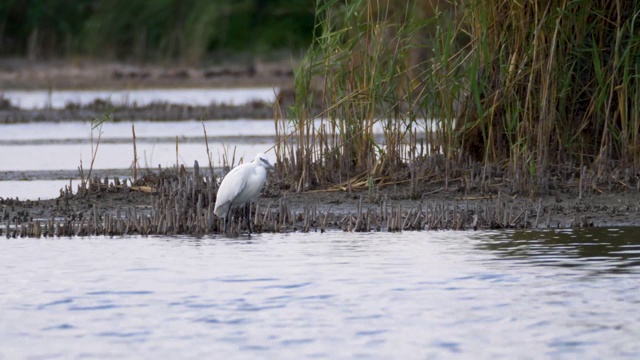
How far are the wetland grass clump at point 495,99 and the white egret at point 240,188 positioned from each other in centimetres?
159

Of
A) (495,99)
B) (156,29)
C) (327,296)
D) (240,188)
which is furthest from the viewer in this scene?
(156,29)

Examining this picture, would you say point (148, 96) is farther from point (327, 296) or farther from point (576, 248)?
point (327, 296)

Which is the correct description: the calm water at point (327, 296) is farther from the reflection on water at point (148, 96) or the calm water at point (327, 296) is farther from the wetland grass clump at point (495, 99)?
the reflection on water at point (148, 96)

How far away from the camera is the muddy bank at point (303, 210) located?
10.1m

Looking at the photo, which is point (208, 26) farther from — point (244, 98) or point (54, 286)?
point (54, 286)

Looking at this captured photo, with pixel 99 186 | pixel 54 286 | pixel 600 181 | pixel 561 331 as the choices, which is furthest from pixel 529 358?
pixel 99 186

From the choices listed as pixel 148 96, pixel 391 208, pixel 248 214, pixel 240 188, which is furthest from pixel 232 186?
pixel 148 96

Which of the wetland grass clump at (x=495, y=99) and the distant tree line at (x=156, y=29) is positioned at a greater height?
the distant tree line at (x=156, y=29)

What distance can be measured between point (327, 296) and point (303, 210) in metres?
3.57

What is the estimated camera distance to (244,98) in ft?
103

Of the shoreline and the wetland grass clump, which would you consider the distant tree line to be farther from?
the shoreline

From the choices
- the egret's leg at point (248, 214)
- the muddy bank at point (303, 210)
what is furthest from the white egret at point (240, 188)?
the muddy bank at point (303, 210)

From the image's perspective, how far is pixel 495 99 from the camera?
38.3ft

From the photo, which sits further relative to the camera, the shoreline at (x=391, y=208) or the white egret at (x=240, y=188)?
the shoreline at (x=391, y=208)
